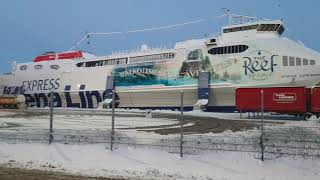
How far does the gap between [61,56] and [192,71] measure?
25.2 metres

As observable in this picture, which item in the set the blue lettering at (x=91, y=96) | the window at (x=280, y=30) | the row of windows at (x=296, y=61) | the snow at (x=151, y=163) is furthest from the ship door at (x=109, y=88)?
the snow at (x=151, y=163)

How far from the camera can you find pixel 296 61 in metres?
42.3

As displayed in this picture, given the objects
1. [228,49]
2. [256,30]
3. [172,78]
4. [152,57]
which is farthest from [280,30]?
[152,57]

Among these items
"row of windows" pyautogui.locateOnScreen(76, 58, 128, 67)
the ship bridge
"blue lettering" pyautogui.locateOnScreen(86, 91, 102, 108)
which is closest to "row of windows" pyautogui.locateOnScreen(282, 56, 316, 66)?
the ship bridge

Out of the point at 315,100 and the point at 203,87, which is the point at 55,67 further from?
the point at 315,100

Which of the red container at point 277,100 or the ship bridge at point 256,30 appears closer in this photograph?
the red container at point 277,100

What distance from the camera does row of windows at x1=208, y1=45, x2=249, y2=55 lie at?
147ft

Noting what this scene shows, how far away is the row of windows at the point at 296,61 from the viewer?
41969 mm

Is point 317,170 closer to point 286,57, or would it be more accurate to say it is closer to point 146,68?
point 286,57

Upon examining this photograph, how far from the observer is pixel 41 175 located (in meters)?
10.5

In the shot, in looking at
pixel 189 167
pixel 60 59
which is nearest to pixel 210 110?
pixel 60 59

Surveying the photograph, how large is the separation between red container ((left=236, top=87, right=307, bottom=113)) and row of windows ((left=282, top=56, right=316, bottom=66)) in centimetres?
1167

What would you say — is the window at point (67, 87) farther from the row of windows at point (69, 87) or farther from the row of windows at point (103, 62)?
the row of windows at point (103, 62)

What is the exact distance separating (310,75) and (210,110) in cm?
1084
